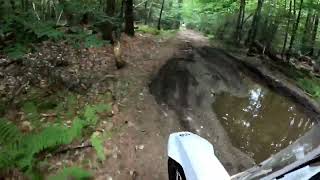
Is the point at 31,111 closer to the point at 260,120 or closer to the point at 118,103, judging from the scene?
the point at 118,103

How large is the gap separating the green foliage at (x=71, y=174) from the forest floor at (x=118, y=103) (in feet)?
2.00

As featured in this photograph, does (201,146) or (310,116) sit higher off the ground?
(201,146)

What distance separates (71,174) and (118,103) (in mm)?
3477

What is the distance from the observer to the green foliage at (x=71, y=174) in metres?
6.08

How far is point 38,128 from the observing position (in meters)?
7.61

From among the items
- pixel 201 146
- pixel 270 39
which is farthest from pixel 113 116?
pixel 270 39

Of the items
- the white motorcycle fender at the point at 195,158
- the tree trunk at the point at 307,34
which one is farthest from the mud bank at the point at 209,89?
the tree trunk at the point at 307,34

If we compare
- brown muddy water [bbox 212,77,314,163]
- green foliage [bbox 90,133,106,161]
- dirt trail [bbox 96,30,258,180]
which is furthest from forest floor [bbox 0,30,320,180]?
brown muddy water [bbox 212,77,314,163]

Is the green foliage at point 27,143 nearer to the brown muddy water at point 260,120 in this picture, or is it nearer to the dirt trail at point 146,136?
the dirt trail at point 146,136

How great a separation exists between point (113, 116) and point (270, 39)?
49.4 ft

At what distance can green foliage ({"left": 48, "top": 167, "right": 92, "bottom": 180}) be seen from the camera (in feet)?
19.9

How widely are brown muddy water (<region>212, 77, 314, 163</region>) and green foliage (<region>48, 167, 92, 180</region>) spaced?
12.9ft

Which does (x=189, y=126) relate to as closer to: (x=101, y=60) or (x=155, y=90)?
(x=155, y=90)

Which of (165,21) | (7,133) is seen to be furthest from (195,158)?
(165,21)
